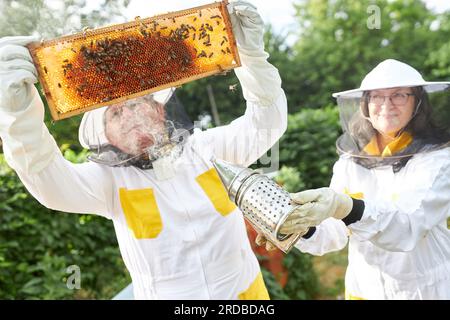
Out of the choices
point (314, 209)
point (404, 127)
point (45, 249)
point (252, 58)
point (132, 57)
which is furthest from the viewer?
point (45, 249)

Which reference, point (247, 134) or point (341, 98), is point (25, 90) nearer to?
point (247, 134)

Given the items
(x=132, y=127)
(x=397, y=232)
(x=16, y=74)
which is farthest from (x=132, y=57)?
(x=397, y=232)

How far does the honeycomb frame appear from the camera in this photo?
2049mm

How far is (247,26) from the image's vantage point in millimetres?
2248

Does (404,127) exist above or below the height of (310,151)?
above

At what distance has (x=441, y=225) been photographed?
256 cm

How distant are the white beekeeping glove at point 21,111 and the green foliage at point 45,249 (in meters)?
2.55

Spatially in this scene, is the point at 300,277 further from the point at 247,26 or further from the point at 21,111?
the point at 21,111

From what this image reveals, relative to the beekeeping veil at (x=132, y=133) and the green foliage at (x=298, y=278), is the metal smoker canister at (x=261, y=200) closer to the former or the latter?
the beekeeping veil at (x=132, y=133)

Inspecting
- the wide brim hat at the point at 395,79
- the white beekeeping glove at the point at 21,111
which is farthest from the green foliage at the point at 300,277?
the white beekeeping glove at the point at 21,111

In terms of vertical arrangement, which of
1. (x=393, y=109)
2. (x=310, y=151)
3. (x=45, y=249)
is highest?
(x=393, y=109)

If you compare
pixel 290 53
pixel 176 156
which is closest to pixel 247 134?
pixel 176 156

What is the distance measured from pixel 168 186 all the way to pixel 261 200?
2.27 feet
